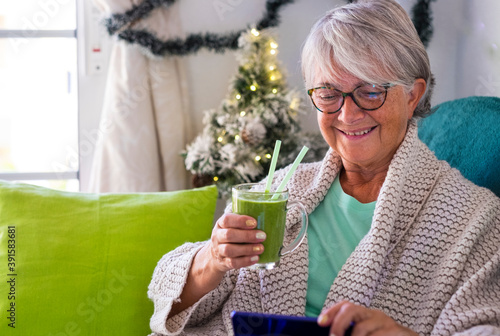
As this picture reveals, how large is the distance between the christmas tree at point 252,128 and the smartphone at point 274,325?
1.28m

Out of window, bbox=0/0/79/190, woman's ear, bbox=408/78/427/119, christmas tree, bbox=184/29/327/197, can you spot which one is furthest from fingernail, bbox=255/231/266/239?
window, bbox=0/0/79/190

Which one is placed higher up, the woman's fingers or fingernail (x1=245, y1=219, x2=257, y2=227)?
fingernail (x1=245, y1=219, x2=257, y2=227)

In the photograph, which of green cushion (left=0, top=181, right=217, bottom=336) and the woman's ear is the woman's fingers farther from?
the woman's ear

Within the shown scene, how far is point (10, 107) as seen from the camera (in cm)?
276

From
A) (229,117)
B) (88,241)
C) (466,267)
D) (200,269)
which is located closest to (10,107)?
(229,117)

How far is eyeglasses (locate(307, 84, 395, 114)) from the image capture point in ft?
4.38

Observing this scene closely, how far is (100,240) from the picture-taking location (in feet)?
5.15

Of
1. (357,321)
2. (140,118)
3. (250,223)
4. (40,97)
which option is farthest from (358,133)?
(40,97)

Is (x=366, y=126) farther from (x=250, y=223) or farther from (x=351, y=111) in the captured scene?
(x=250, y=223)

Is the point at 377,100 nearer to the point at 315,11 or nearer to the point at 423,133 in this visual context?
the point at 423,133

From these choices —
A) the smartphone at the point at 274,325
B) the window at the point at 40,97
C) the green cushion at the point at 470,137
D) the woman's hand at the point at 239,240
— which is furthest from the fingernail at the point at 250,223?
the window at the point at 40,97

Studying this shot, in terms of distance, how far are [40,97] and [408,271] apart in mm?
2172

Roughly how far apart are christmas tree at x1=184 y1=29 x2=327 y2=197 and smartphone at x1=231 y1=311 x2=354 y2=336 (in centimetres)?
128

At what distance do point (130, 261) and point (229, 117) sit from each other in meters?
0.92
